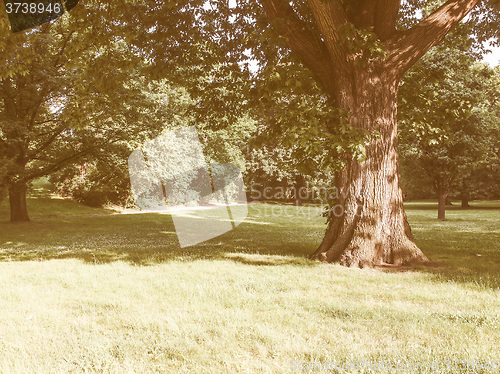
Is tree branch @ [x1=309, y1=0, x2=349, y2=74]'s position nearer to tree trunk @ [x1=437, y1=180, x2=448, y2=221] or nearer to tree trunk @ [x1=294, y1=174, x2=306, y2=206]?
tree trunk @ [x1=437, y1=180, x2=448, y2=221]

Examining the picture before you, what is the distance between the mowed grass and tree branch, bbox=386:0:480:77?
17.3 feet

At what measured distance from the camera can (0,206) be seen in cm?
3195

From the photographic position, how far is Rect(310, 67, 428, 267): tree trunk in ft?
29.6

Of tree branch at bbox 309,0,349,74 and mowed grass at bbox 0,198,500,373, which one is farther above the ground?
tree branch at bbox 309,0,349,74

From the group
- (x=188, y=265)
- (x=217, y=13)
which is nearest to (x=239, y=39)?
(x=217, y=13)

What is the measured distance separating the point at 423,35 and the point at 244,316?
8.08 meters

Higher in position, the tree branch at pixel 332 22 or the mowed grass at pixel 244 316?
the tree branch at pixel 332 22

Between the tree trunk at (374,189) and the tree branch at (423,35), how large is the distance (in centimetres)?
50

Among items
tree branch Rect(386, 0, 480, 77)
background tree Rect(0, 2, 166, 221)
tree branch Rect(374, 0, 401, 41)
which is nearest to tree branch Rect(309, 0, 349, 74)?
tree branch Rect(374, 0, 401, 41)

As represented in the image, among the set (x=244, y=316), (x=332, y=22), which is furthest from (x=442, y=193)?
(x=244, y=316)

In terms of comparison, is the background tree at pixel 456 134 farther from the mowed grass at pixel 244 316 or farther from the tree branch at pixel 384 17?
the mowed grass at pixel 244 316

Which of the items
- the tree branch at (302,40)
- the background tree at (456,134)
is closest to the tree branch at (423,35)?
the tree branch at (302,40)

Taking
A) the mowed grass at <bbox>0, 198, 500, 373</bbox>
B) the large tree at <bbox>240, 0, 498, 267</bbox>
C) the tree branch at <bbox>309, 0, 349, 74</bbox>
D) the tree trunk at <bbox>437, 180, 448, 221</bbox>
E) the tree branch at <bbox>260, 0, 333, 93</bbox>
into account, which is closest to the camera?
the mowed grass at <bbox>0, 198, 500, 373</bbox>

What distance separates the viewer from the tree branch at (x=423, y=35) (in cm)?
895
